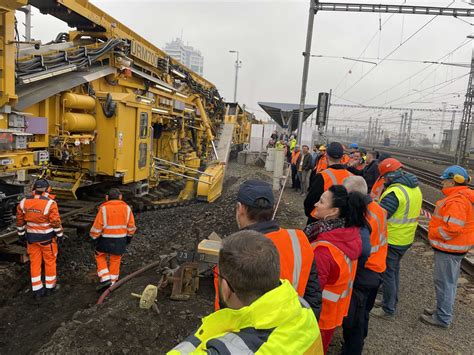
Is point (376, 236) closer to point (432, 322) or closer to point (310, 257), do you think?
point (310, 257)

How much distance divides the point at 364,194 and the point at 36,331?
3910 millimetres

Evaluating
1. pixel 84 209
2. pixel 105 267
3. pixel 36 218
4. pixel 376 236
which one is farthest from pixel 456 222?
pixel 84 209

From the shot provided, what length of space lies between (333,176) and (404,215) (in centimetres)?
90

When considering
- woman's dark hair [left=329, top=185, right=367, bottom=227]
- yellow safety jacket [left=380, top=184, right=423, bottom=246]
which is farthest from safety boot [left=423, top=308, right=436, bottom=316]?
woman's dark hair [left=329, top=185, right=367, bottom=227]

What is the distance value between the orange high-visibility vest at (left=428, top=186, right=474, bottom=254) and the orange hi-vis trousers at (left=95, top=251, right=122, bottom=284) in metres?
4.21

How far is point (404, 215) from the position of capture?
4.38 m

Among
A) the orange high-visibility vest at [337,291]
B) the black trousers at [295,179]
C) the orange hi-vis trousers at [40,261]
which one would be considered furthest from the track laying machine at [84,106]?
the orange high-visibility vest at [337,291]

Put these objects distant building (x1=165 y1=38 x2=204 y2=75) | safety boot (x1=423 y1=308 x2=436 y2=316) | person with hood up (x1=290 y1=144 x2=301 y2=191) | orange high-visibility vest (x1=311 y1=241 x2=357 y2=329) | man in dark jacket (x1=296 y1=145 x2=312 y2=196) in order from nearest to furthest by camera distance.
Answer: orange high-visibility vest (x1=311 y1=241 x2=357 y2=329), safety boot (x1=423 y1=308 x2=436 y2=316), man in dark jacket (x1=296 y1=145 x2=312 y2=196), person with hood up (x1=290 y1=144 x2=301 y2=191), distant building (x1=165 y1=38 x2=204 y2=75)

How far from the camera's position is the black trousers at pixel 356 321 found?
3.21 m

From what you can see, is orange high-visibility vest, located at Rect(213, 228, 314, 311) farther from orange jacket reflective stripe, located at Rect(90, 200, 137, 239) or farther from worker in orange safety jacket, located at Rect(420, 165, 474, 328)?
orange jacket reflective stripe, located at Rect(90, 200, 137, 239)

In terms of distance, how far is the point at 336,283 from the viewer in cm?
273

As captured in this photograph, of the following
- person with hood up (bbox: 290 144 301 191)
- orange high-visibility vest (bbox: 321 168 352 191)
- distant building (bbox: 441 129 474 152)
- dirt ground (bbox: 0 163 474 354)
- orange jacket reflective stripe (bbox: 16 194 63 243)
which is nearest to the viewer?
dirt ground (bbox: 0 163 474 354)

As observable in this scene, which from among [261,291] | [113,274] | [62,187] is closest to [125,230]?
[113,274]

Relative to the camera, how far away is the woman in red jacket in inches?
104
